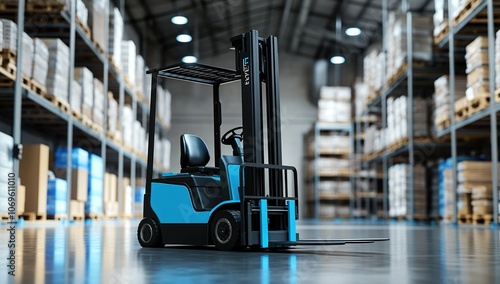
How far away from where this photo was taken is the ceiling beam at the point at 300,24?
20889 mm

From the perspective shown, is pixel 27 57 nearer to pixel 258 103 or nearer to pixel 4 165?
pixel 4 165

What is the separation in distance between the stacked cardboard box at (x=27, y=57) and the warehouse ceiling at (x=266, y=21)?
10113mm

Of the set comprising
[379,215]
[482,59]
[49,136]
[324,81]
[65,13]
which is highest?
[324,81]

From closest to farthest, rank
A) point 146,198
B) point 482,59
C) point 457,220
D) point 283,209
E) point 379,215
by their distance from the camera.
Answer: point 283,209
point 146,198
point 482,59
point 457,220
point 379,215

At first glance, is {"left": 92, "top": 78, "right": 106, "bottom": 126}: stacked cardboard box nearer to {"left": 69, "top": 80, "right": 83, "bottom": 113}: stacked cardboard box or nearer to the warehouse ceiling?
{"left": 69, "top": 80, "right": 83, "bottom": 113}: stacked cardboard box

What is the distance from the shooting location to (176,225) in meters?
4.69

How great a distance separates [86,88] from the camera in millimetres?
11328

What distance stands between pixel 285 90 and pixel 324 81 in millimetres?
1542

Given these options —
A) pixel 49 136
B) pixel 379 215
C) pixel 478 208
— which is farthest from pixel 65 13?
pixel 379 215

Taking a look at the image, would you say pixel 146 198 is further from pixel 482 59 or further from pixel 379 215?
pixel 379 215

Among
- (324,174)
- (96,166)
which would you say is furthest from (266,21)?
(96,166)

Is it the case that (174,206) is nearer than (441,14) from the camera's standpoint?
Yes

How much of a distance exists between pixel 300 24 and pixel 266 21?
1.52 meters

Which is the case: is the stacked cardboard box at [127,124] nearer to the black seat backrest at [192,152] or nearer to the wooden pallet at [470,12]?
the wooden pallet at [470,12]
